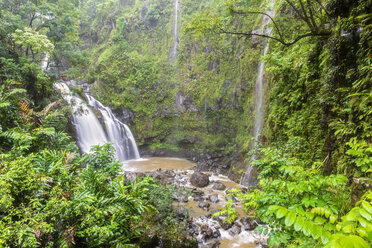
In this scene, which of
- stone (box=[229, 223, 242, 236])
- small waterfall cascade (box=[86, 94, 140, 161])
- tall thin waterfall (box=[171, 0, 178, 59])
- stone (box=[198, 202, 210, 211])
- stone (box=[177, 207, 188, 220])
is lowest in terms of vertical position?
stone (box=[229, 223, 242, 236])

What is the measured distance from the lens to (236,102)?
13469 mm

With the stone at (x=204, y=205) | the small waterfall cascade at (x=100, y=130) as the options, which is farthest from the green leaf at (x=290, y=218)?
the small waterfall cascade at (x=100, y=130)

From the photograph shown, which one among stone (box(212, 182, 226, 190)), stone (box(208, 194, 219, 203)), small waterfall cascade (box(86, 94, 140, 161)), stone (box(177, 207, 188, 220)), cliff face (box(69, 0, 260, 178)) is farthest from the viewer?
small waterfall cascade (box(86, 94, 140, 161))

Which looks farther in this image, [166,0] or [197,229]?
[166,0]

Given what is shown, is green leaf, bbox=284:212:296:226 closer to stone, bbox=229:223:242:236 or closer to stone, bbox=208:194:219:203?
stone, bbox=229:223:242:236

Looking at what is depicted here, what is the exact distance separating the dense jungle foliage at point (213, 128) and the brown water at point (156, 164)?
140cm

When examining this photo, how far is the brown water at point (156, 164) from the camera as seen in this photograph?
519 inches

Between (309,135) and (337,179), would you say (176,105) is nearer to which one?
(309,135)

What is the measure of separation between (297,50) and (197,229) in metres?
7.02

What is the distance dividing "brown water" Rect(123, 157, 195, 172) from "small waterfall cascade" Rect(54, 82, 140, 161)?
1.10 m

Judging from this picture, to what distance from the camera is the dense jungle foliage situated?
2033mm

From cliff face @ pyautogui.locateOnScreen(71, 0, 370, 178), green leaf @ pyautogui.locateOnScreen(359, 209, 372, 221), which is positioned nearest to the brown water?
cliff face @ pyautogui.locateOnScreen(71, 0, 370, 178)

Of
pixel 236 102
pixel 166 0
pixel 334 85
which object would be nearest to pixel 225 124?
pixel 236 102

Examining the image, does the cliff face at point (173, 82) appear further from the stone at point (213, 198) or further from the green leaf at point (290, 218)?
the green leaf at point (290, 218)
